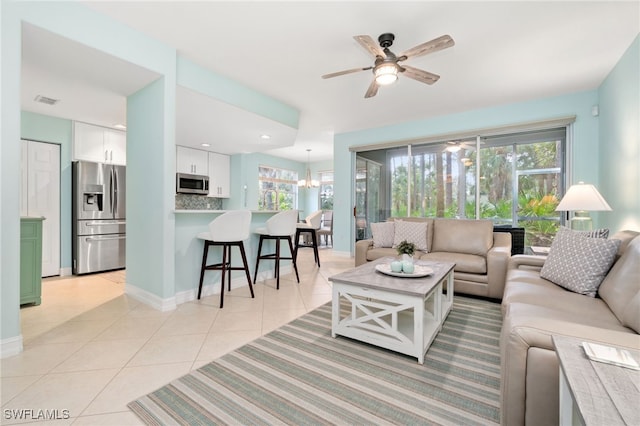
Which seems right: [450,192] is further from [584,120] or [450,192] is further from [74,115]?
[74,115]

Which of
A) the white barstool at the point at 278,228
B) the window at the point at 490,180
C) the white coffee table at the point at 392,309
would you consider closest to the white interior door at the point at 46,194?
the white barstool at the point at 278,228

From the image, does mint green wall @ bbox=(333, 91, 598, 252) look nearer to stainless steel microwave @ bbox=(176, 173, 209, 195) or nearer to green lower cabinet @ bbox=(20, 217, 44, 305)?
stainless steel microwave @ bbox=(176, 173, 209, 195)

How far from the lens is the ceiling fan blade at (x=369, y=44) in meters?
2.12

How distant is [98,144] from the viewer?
443cm

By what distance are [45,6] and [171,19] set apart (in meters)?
0.82

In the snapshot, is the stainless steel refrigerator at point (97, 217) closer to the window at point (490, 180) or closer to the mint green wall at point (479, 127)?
the mint green wall at point (479, 127)

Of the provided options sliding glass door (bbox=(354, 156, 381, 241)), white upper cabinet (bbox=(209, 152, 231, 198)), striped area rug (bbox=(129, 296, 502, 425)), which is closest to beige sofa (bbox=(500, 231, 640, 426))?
striped area rug (bbox=(129, 296, 502, 425))

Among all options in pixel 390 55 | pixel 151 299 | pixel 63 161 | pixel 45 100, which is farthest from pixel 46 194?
pixel 390 55

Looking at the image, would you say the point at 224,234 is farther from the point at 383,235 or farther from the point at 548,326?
the point at 548,326

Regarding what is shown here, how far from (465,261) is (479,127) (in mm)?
2532

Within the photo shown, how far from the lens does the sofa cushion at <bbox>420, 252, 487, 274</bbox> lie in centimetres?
312

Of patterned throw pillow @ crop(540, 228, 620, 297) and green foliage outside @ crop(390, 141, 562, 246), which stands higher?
green foliage outside @ crop(390, 141, 562, 246)

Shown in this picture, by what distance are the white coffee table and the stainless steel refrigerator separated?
398cm

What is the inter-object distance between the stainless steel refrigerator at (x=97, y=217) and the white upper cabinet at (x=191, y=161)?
1.20m
